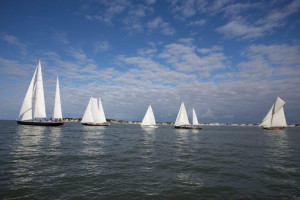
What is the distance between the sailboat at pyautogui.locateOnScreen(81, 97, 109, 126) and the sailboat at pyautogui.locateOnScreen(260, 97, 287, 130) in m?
89.9

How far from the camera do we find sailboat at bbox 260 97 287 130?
89938 mm

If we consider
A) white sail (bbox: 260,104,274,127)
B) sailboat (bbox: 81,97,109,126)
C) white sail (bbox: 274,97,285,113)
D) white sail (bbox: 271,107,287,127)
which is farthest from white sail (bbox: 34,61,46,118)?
white sail (bbox: 260,104,274,127)

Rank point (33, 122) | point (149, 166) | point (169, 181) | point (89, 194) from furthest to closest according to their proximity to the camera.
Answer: point (33, 122) < point (149, 166) < point (169, 181) < point (89, 194)

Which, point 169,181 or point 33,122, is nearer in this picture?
point 169,181

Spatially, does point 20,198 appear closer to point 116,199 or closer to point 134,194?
point 116,199

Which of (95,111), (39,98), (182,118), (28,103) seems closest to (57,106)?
(39,98)

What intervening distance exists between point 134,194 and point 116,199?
3.34ft

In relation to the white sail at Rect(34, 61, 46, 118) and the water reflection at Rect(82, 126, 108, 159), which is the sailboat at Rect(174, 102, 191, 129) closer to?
the water reflection at Rect(82, 126, 108, 159)

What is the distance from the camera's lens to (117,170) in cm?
1341

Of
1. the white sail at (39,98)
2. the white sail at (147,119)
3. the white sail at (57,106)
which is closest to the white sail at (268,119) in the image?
the white sail at (147,119)

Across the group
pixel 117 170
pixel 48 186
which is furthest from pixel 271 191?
pixel 48 186

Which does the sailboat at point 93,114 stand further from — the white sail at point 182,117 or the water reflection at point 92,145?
the water reflection at point 92,145

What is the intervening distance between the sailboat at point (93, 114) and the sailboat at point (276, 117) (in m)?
89.9

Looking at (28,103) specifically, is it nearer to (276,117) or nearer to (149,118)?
(149,118)
